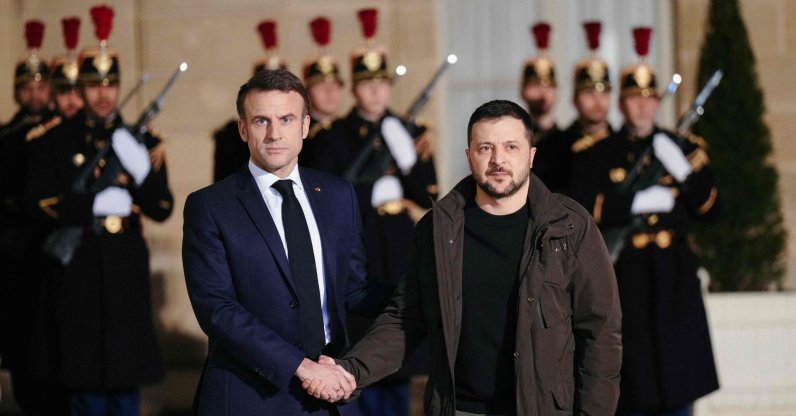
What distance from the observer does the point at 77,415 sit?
7277 millimetres

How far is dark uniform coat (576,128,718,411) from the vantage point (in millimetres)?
7281

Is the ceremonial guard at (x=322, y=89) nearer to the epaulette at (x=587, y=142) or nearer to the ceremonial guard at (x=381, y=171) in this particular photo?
the ceremonial guard at (x=381, y=171)

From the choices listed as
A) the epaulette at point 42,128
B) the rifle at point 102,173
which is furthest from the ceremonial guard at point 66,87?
the rifle at point 102,173

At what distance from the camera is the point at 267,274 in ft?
13.9

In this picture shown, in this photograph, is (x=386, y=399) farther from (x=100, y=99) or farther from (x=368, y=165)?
(x=100, y=99)

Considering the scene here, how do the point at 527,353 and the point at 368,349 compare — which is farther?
the point at 368,349

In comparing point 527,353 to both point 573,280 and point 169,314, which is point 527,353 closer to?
point 573,280

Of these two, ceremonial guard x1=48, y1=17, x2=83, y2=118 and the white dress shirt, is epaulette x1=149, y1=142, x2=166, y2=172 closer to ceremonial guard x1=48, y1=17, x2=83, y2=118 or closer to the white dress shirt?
ceremonial guard x1=48, y1=17, x2=83, y2=118

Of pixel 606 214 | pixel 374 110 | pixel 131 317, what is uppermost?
pixel 374 110

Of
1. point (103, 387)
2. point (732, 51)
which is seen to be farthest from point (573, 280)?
point (732, 51)

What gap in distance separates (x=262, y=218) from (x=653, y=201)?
3.39 metres

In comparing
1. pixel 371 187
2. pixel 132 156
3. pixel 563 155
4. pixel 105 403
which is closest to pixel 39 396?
pixel 105 403

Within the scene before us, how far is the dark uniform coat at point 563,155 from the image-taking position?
7.47 m

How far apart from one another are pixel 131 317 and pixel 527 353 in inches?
145
